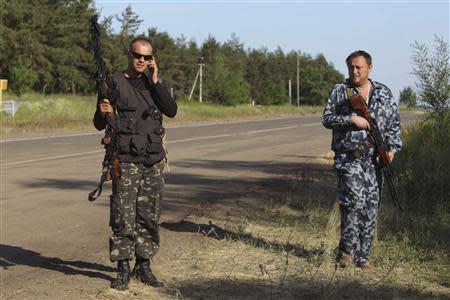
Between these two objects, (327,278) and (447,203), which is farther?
(447,203)

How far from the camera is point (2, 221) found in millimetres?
8016

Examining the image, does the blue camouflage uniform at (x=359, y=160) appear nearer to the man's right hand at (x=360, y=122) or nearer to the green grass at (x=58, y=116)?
the man's right hand at (x=360, y=122)

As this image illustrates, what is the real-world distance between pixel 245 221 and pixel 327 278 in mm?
2443

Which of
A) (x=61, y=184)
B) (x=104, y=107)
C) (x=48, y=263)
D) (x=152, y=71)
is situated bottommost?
(x=48, y=263)

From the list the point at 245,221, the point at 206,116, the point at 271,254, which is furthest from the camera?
the point at 206,116

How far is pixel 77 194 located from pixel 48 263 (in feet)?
13.6

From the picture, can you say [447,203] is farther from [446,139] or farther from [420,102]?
[420,102]

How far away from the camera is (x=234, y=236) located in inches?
272

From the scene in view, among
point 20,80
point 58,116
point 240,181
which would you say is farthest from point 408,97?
point 20,80

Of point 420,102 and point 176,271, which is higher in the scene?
point 420,102

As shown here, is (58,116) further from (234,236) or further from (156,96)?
(156,96)

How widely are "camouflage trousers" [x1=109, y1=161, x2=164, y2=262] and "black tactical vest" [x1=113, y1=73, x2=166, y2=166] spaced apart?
0.08m

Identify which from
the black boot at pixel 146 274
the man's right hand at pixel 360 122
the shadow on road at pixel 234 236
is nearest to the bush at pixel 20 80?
the shadow on road at pixel 234 236

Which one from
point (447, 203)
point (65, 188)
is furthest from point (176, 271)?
point (65, 188)
